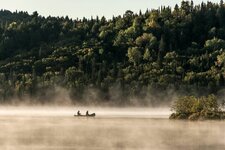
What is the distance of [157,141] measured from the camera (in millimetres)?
83688

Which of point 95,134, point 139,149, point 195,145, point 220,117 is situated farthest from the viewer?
point 220,117

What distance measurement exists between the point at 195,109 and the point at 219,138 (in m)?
69.8

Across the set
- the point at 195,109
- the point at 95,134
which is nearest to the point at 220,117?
the point at 195,109

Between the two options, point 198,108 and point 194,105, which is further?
point 198,108

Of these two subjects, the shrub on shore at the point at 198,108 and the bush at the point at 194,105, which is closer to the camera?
the shrub on shore at the point at 198,108

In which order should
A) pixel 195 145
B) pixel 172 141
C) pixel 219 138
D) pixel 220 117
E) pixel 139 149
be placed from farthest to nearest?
pixel 220 117
pixel 219 138
pixel 172 141
pixel 195 145
pixel 139 149

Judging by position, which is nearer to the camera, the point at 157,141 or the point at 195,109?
the point at 157,141

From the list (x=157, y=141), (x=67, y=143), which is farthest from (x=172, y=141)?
(x=67, y=143)

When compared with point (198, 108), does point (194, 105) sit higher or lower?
higher

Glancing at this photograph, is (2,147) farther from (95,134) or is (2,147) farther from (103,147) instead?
(95,134)

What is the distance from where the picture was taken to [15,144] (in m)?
78.8

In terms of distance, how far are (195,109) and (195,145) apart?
8173 centimetres

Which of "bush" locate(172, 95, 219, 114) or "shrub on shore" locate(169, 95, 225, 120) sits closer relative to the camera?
"shrub on shore" locate(169, 95, 225, 120)

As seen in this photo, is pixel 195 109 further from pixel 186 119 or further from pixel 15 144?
pixel 15 144
